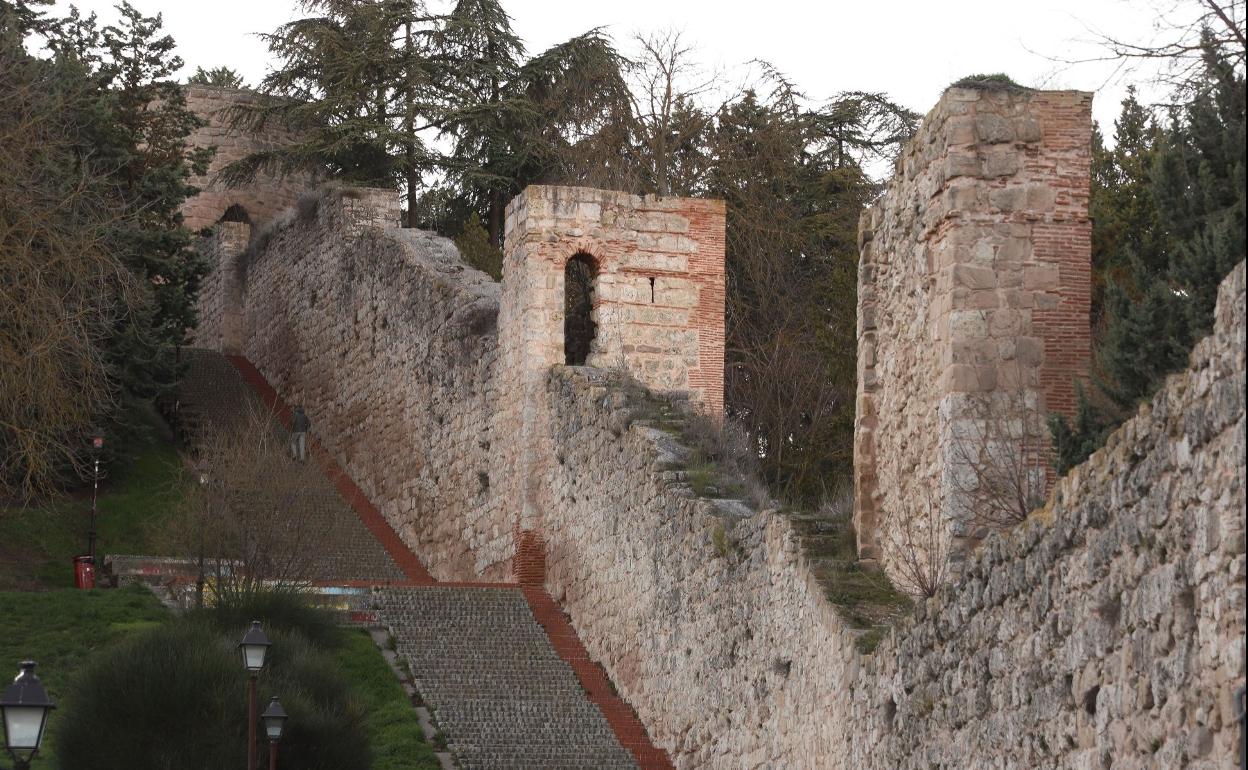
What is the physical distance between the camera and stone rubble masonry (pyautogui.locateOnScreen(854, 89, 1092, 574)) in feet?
42.0

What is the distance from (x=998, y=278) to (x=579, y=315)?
35.1ft

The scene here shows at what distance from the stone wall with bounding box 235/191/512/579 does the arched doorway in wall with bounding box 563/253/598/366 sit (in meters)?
0.80

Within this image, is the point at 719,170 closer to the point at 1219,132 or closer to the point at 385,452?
the point at 385,452

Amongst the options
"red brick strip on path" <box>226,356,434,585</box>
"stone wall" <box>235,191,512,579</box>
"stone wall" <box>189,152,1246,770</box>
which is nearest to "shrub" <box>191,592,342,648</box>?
"stone wall" <box>189,152,1246,770</box>

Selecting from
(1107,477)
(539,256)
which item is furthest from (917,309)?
(539,256)

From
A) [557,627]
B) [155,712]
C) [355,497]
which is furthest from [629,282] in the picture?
[155,712]

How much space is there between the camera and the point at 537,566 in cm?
2111

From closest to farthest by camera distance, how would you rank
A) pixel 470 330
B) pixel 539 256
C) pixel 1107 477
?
pixel 1107 477, pixel 539 256, pixel 470 330

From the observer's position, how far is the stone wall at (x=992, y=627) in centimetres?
769

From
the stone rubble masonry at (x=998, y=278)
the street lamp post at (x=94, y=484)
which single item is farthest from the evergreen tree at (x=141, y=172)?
the stone rubble masonry at (x=998, y=278)

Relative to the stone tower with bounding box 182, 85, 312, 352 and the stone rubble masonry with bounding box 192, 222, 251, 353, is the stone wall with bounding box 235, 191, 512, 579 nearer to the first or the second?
the stone rubble masonry with bounding box 192, 222, 251, 353

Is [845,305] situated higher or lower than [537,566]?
higher

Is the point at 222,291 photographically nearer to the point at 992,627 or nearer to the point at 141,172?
the point at 141,172

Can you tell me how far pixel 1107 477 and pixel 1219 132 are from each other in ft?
9.82
